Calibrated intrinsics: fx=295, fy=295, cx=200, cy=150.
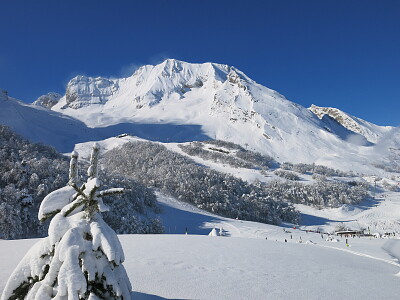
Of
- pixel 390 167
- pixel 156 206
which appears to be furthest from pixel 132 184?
pixel 390 167

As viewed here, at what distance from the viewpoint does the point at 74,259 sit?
4.14 metres

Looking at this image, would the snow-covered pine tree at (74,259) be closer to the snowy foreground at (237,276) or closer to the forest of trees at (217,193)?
the snowy foreground at (237,276)

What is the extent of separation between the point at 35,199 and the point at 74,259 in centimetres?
4755

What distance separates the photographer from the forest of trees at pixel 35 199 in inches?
1479

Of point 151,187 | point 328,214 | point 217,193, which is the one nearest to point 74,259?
point 217,193

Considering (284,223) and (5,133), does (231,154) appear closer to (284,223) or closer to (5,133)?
(284,223)

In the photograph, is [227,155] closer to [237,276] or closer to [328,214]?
[328,214]

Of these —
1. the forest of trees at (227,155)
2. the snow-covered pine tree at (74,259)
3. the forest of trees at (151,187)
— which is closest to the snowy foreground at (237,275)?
the snow-covered pine tree at (74,259)

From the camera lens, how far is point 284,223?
3221 inches

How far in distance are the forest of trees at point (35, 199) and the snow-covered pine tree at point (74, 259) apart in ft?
102

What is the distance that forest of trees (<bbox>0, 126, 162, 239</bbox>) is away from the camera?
3756 cm

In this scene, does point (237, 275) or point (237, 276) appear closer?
point (237, 276)

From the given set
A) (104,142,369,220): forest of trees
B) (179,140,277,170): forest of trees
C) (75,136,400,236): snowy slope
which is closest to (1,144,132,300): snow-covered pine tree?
(75,136,400,236): snowy slope

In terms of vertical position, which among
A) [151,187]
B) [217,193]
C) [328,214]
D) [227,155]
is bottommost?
[328,214]
